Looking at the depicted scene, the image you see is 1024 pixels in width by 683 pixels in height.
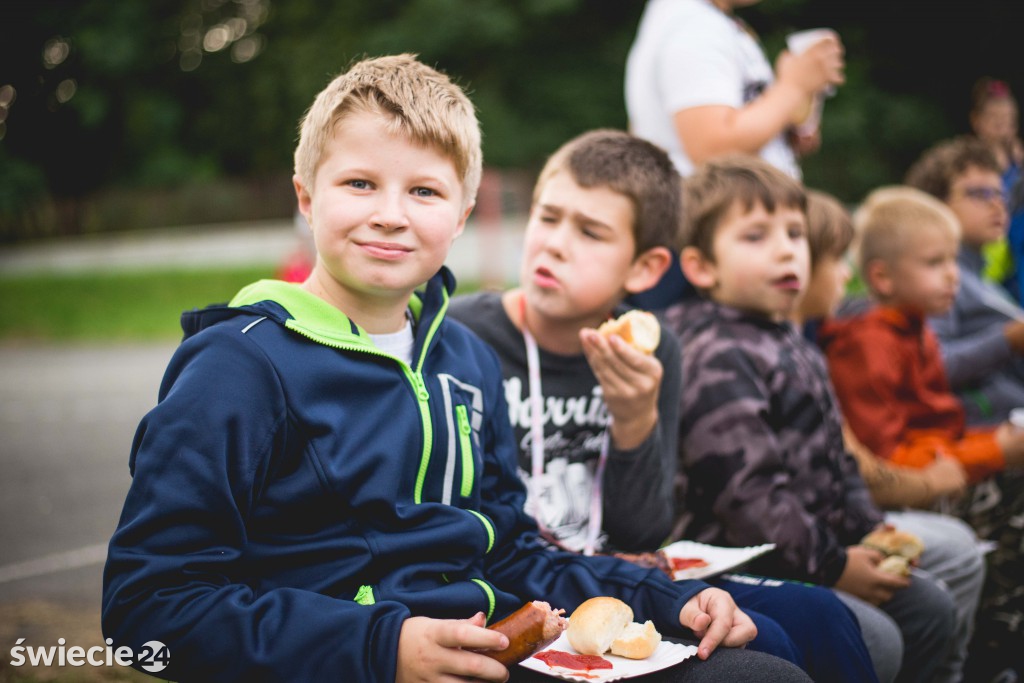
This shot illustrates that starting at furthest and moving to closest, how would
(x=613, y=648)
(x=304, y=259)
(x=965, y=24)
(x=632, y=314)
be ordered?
(x=965, y=24), (x=304, y=259), (x=632, y=314), (x=613, y=648)

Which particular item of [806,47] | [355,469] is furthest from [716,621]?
[806,47]

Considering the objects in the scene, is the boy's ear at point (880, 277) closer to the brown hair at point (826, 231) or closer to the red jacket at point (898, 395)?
the red jacket at point (898, 395)

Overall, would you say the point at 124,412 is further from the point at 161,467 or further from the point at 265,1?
the point at 265,1

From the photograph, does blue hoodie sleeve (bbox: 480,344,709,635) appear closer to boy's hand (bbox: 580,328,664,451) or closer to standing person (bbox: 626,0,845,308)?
boy's hand (bbox: 580,328,664,451)

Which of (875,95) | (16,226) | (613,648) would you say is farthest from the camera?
(16,226)

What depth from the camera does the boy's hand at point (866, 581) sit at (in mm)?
2816

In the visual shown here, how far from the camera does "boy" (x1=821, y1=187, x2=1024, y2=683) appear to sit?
12.1 feet

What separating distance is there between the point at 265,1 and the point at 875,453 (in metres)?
37.9

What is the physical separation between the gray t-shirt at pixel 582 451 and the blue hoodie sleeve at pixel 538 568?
11.2 inches

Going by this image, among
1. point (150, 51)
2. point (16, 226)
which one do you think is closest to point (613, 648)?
point (16, 226)

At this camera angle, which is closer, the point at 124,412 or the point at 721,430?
the point at 721,430

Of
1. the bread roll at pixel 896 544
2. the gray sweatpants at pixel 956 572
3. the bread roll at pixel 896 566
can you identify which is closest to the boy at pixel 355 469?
the bread roll at pixel 896 566

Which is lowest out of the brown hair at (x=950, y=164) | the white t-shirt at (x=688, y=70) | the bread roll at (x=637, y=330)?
the bread roll at (x=637, y=330)

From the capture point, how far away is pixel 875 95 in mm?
28531
